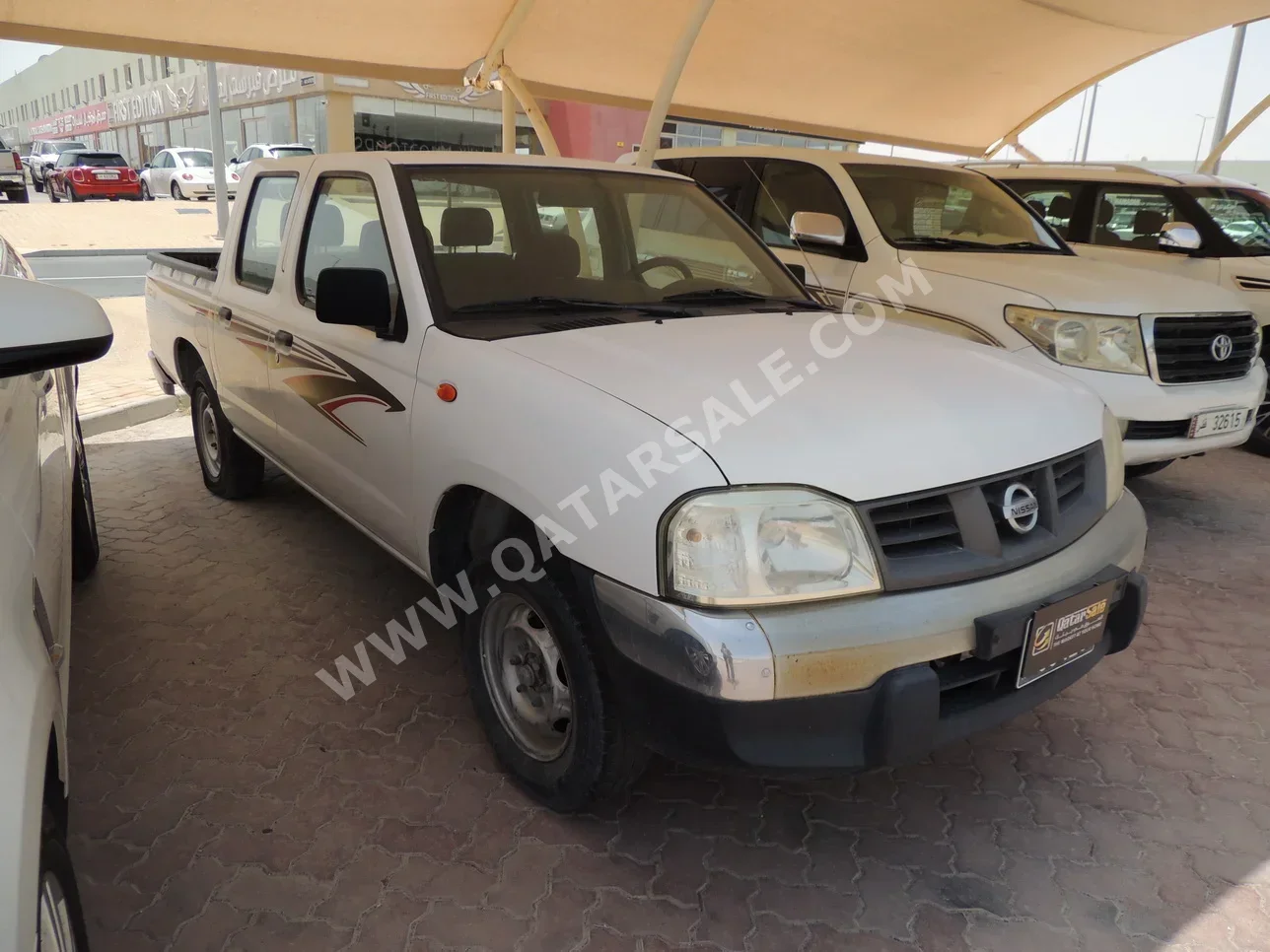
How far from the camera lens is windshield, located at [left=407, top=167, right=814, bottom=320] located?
2.89 meters

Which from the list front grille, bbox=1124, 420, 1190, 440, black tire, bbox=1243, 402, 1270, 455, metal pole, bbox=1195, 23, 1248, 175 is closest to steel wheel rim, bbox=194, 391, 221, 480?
front grille, bbox=1124, 420, 1190, 440

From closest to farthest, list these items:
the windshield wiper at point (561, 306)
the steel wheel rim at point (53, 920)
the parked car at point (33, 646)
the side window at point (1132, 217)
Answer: the parked car at point (33, 646), the steel wheel rim at point (53, 920), the windshield wiper at point (561, 306), the side window at point (1132, 217)

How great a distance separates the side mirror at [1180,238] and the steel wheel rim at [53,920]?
7041mm

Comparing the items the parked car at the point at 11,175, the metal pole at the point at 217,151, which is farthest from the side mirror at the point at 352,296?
the parked car at the point at 11,175

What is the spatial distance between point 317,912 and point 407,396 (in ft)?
4.70

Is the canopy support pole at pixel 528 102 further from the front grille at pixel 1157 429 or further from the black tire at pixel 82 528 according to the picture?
the front grille at pixel 1157 429

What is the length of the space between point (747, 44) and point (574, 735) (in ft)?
26.8

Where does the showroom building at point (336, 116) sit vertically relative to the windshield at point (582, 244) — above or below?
above

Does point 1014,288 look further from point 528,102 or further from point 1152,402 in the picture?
point 528,102

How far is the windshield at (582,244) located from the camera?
114 inches

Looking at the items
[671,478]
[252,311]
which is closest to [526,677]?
[671,478]

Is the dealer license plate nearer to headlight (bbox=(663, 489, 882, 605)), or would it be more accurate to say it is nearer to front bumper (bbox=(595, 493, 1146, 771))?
front bumper (bbox=(595, 493, 1146, 771))

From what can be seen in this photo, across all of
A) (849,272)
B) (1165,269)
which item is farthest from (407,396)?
(1165,269)

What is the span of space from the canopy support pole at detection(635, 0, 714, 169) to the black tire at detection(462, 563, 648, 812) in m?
4.49
